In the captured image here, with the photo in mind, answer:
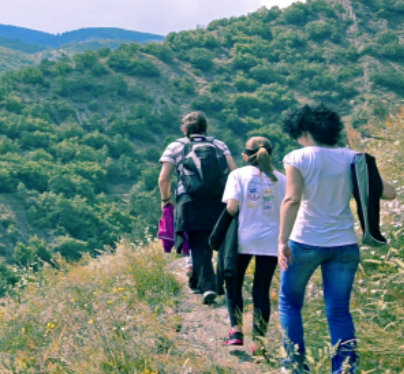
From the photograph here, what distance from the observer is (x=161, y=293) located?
5527 millimetres

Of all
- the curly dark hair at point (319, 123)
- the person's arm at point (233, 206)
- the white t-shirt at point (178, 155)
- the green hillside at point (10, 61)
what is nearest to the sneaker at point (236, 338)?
the person's arm at point (233, 206)

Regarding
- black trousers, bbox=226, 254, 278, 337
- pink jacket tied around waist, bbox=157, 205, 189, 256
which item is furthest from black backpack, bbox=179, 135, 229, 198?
black trousers, bbox=226, 254, 278, 337

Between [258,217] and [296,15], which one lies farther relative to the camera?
[296,15]

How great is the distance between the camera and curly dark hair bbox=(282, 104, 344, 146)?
3.44 m

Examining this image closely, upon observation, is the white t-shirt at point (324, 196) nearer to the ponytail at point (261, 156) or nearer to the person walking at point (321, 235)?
the person walking at point (321, 235)

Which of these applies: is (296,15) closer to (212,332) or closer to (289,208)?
(212,332)

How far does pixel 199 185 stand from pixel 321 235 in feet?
5.35

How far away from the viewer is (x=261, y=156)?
161 inches

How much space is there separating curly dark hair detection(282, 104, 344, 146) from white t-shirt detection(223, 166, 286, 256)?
0.71m

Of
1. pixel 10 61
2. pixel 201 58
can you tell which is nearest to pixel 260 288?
pixel 201 58

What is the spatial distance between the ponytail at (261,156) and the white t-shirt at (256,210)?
40 millimetres

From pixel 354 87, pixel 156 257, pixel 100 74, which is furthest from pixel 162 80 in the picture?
pixel 156 257

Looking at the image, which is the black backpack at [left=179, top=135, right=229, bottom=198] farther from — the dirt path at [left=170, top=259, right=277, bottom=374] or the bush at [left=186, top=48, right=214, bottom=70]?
the bush at [left=186, top=48, right=214, bottom=70]

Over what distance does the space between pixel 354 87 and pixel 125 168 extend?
21781 mm
